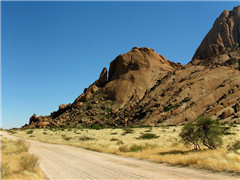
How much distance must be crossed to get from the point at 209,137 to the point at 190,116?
1859 inches

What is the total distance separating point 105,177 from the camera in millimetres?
9391

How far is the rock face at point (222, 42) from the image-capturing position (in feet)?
314

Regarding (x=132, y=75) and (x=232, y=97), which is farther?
(x=132, y=75)

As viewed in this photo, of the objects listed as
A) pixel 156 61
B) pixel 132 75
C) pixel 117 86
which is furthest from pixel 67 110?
pixel 156 61

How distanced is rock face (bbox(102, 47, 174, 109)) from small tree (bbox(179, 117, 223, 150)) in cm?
6742

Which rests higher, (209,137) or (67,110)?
(67,110)

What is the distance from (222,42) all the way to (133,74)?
5410 centimetres

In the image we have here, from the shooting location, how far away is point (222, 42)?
105 m

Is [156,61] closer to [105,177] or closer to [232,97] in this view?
[232,97]

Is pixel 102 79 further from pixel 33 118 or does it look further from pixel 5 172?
pixel 5 172

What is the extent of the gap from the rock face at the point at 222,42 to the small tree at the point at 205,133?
84184 millimetres

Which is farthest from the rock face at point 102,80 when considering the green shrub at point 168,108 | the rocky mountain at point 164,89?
the green shrub at point 168,108

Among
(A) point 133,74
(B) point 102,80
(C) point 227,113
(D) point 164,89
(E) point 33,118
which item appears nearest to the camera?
(C) point 227,113

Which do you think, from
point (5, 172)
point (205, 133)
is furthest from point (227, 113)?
point (5, 172)
